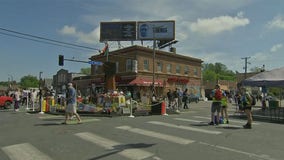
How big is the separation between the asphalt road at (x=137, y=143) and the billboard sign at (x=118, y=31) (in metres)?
35.7

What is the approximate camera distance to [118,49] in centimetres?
4741

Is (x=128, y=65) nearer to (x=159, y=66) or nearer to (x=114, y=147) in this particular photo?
(x=159, y=66)

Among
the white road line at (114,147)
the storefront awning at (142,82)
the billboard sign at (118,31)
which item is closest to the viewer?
the white road line at (114,147)

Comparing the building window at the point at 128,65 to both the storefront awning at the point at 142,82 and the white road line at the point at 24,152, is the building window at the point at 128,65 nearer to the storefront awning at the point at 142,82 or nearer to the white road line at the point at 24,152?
the storefront awning at the point at 142,82

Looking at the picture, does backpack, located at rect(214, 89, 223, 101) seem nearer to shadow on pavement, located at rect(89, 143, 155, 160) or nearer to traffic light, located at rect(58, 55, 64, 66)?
shadow on pavement, located at rect(89, 143, 155, 160)

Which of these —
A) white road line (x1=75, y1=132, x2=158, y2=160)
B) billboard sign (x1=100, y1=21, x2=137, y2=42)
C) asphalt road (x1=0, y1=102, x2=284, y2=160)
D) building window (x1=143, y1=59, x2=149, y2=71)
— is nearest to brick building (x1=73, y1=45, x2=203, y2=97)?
building window (x1=143, y1=59, x2=149, y2=71)

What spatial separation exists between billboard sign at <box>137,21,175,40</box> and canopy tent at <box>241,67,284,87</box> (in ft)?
89.9

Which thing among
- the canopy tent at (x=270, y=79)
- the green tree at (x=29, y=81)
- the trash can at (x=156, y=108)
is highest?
the green tree at (x=29, y=81)

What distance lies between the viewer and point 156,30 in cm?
4697

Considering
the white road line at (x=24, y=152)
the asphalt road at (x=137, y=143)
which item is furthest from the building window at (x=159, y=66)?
the white road line at (x=24, y=152)

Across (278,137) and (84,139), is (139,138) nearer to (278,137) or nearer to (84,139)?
(84,139)

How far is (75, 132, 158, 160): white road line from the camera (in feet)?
25.3

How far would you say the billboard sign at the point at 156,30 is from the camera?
153 ft

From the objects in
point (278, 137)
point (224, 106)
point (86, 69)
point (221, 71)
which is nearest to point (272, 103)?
point (224, 106)
